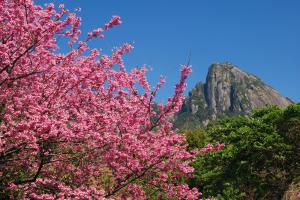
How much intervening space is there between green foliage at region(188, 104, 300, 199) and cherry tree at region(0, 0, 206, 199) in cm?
707

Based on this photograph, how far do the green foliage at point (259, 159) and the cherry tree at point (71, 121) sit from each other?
278 inches

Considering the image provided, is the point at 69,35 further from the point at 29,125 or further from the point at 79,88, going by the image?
the point at 29,125

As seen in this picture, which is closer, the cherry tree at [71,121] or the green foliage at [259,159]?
the cherry tree at [71,121]

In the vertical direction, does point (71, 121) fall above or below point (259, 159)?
below

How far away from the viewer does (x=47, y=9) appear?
8906mm

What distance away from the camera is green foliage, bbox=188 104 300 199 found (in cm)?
1667

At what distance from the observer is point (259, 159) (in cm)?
1748

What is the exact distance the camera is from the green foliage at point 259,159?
54.7 ft

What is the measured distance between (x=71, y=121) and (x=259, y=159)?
11.5 meters

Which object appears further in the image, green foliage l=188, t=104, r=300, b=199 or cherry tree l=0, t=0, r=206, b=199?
green foliage l=188, t=104, r=300, b=199

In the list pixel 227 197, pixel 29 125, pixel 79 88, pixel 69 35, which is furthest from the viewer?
pixel 227 197

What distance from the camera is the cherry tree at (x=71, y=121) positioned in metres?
7.55

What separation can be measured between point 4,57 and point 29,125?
2.09 m

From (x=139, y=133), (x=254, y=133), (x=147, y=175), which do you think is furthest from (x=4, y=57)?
(x=254, y=133)
